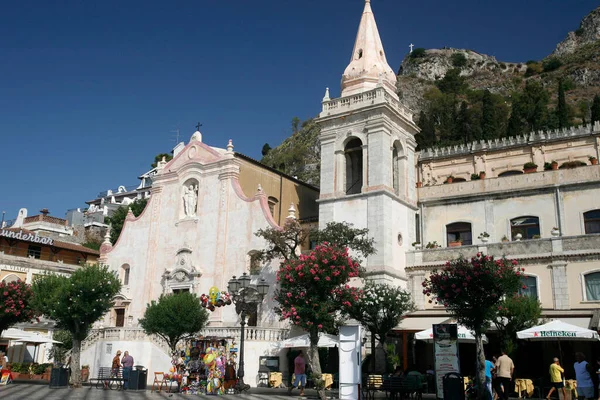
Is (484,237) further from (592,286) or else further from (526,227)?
(592,286)

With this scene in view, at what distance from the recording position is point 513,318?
2377 cm

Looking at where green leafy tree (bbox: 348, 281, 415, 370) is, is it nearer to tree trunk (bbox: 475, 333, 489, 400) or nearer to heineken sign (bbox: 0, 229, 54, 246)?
tree trunk (bbox: 475, 333, 489, 400)

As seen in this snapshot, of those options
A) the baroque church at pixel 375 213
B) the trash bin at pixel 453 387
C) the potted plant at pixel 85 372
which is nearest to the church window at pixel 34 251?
the baroque church at pixel 375 213

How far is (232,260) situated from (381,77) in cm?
1397

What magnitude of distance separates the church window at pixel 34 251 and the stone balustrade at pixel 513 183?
32026 millimetres

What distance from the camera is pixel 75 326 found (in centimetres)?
2848

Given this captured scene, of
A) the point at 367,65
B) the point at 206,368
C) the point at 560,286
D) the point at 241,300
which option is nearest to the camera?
the point at 206,368

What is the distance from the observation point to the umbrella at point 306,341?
26.7 metres

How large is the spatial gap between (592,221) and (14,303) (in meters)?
30.5

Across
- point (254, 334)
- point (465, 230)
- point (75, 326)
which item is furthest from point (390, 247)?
point (75, 326)

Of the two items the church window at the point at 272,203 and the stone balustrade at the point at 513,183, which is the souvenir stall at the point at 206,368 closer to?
the church window at the point at 272,203

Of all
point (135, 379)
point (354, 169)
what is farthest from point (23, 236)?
point (354, 169)

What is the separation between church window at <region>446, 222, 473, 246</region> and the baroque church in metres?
0.08

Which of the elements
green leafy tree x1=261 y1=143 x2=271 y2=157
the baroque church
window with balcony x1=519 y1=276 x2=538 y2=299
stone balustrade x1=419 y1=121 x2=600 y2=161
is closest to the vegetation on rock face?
green leafy tree x1=261 y1=143 x2=271 y2=157
